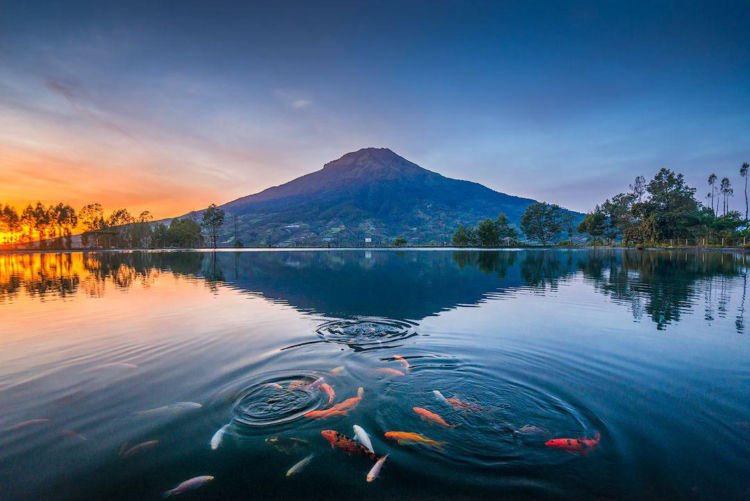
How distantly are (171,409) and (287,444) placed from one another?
10.5 ft

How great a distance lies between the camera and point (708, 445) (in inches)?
257

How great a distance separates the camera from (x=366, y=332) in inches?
585

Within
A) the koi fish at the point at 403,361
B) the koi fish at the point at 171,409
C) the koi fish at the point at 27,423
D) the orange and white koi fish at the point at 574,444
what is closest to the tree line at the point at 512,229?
the koi fish at the point at 403,361

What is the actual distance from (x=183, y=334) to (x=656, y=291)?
30.3 meters

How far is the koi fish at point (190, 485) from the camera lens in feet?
17.4

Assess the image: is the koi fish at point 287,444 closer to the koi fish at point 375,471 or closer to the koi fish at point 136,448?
the koi fish at point 375,471

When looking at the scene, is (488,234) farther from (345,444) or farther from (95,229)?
(95,229)

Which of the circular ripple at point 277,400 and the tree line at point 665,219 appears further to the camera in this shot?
the tree line at point 665,219

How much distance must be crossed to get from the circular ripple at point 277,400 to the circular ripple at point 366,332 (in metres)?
3.52

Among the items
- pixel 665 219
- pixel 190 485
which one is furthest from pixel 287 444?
pixel 665 219

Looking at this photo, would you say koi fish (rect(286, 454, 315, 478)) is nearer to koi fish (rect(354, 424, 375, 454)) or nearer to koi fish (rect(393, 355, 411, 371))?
koi fish (rect(354, 424, 375, 454))

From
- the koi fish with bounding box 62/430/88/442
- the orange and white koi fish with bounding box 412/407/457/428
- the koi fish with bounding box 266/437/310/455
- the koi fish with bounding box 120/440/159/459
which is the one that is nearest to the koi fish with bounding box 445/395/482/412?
the orange and white koi fish with bounding box 412/407/457/428

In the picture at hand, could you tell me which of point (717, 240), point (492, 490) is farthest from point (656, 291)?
point (717, 240)

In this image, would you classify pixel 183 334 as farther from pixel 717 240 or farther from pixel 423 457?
pixel 717 240
